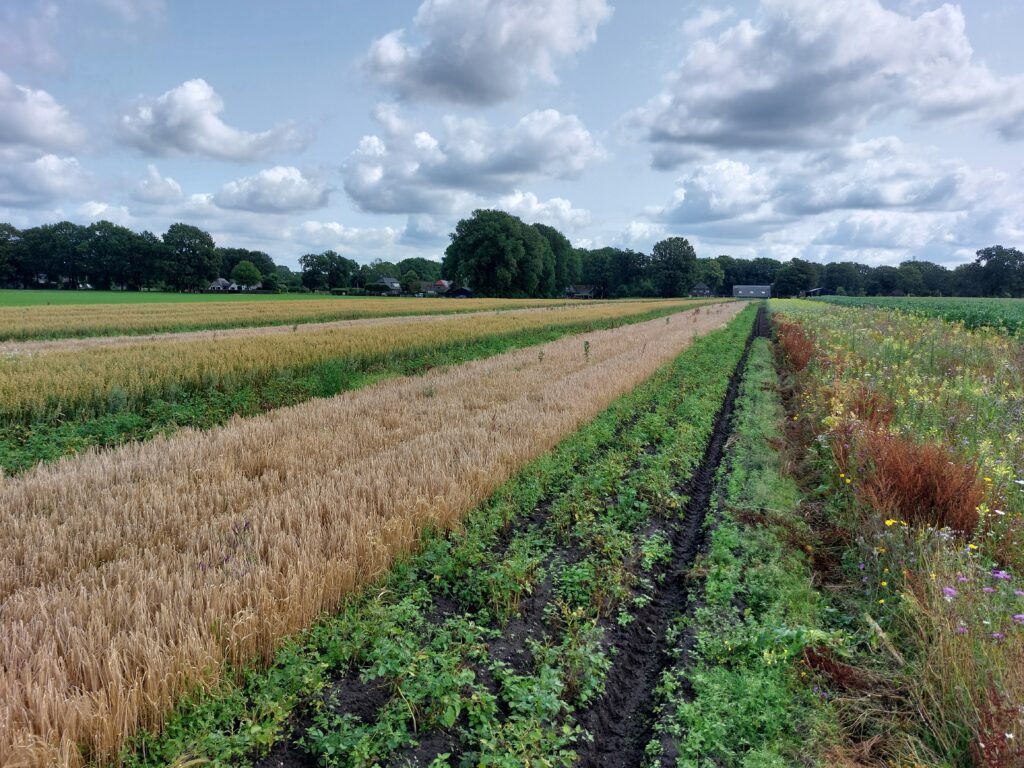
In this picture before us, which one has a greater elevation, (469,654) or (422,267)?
(422,267)

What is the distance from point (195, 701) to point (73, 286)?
454 ft

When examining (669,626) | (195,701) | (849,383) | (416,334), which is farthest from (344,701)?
(416,334)

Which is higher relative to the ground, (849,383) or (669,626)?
(849,383)

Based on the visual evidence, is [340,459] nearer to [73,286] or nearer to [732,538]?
[732,538]

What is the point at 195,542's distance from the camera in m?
4.32

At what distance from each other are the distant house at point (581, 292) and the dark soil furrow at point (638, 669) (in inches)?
5269

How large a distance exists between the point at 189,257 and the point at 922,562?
12893 cm

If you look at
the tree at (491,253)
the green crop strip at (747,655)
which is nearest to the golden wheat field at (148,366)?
the green crop strip at (747,655)

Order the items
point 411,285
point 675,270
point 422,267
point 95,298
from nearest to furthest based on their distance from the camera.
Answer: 1. point 95,298
2. point 675,270
3. point 411,285
4. point 422,267

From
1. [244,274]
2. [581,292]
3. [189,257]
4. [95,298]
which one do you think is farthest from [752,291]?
[95,298]

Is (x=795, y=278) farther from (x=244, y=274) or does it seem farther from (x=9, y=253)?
(x=9, y=253)

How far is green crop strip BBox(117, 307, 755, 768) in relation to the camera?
2.87 m

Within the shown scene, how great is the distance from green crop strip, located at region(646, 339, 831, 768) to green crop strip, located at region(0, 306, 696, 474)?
25.3ft

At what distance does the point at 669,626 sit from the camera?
4195 millimetres
